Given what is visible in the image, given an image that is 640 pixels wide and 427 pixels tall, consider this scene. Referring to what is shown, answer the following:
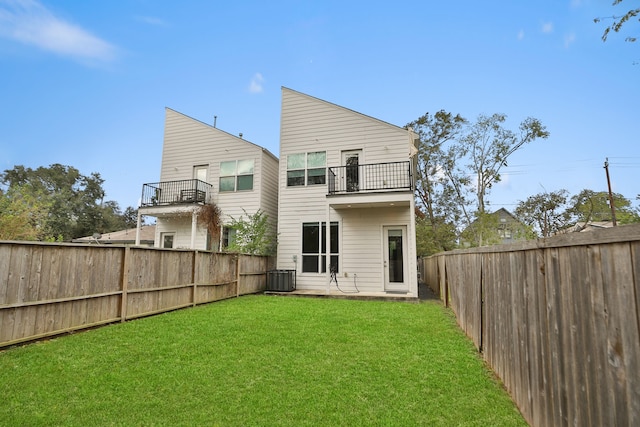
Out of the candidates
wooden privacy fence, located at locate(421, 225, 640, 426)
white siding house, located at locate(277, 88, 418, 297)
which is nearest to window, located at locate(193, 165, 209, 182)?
white siding house, located at locate(277, 88, 418, 297)

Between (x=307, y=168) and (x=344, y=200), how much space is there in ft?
8.57

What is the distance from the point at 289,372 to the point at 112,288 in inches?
172

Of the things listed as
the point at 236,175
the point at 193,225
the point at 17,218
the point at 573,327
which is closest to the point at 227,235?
the point at 193,225

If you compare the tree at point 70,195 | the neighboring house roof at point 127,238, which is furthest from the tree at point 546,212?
the tree at point 70,195

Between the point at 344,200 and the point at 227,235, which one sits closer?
the point at 344,200

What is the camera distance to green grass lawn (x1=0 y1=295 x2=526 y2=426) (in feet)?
8.84

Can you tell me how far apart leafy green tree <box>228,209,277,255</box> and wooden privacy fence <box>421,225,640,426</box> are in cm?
959

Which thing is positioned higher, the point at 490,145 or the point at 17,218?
the point at 490,145

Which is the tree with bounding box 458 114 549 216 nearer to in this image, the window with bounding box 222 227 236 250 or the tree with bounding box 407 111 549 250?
the tree with bounding box 407 111 549 250

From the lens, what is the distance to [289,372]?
367cm

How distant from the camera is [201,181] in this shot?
13.9 meters

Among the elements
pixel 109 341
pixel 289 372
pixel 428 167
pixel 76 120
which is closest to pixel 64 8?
pixel 76 120

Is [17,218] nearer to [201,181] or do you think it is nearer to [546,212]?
[201,181]

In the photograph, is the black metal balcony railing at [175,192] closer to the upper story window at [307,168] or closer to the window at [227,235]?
the window at [227,235]
